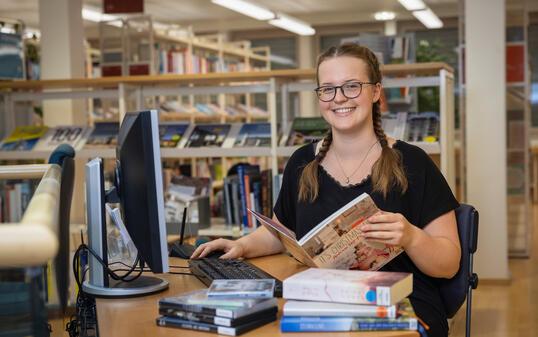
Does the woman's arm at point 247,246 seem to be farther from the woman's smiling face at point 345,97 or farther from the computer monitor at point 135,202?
the woman's smiling face at point 345,97

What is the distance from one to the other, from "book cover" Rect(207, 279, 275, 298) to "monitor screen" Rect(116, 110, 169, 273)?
18cm

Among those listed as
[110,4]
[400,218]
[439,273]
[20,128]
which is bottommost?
[439,273]

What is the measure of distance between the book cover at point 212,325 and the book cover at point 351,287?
0.07 metres

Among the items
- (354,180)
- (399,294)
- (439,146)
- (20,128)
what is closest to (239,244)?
(354,180)

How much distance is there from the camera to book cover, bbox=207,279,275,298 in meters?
1.25

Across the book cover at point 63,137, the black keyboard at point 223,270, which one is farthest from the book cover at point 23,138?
the black keyboard at point 223,270

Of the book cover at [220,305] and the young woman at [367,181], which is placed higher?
the young woman at [367,181]

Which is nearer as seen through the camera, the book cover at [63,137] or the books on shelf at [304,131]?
the books on shelf at [304,131]

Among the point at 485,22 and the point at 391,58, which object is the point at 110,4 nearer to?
the point at 391,58

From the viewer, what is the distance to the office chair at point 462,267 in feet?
5.78

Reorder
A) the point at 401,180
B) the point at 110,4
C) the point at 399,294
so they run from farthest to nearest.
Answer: the point at 110,4 → the point at 401,180 → the point at 399,294

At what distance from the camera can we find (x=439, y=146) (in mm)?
3539

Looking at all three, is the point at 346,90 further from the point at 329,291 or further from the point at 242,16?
the point at 242,16

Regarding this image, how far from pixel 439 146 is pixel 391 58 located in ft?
6.38
